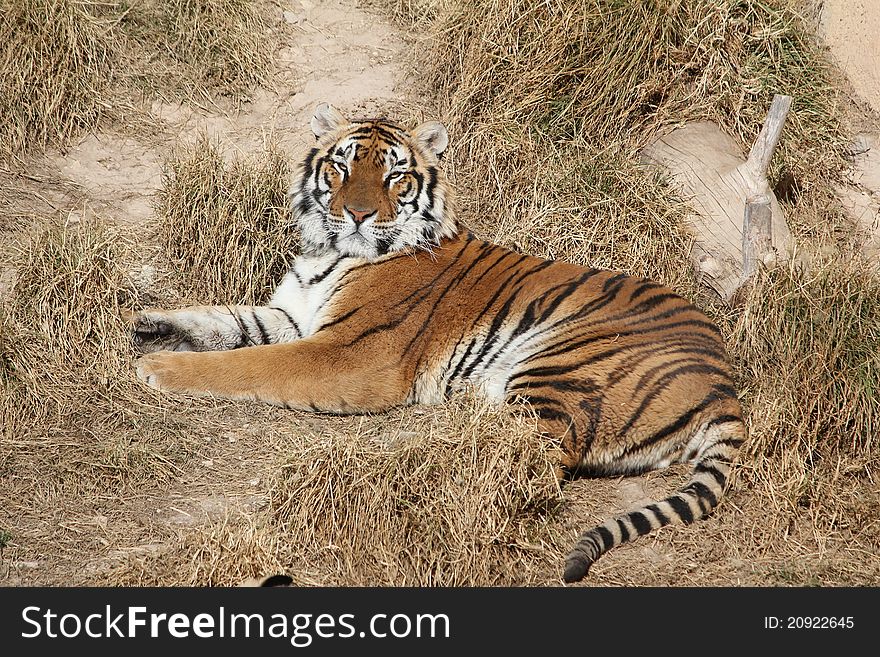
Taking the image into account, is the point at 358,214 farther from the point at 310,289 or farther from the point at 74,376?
the point at 74,376

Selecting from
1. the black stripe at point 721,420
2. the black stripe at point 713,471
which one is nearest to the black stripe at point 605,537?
the black stripe at point 713,471

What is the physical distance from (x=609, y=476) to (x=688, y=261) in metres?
1.73

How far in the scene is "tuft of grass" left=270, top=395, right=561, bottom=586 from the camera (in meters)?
3.53

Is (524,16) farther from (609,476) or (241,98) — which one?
(609,476)

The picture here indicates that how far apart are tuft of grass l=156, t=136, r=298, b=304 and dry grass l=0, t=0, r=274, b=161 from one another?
1.29 m

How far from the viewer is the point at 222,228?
17.1 feet

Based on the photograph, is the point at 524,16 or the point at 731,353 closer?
the point at 731,353

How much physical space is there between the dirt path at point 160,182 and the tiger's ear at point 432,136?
1.12 metres

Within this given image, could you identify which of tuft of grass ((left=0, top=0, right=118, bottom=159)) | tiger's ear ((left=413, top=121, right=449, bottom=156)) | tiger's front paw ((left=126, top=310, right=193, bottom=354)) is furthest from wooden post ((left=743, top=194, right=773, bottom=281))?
tuft of grass ((left=0, top=0, right=118, bottom=159))

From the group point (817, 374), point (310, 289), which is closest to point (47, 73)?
point (310, 289)

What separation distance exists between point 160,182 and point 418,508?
129 inches

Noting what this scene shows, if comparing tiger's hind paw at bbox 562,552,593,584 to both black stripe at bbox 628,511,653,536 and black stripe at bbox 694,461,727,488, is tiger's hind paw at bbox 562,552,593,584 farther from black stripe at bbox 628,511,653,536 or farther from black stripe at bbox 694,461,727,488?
black stripe at bbox 694,461,727,488

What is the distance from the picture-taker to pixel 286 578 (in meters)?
3.43
